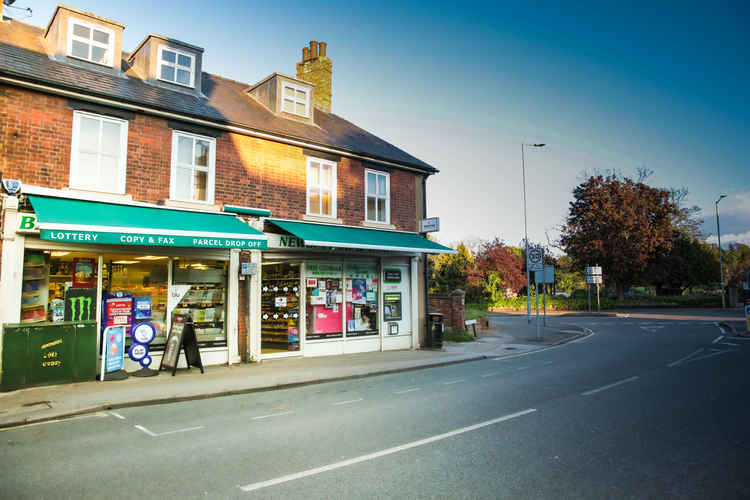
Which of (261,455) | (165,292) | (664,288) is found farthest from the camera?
(664,288)

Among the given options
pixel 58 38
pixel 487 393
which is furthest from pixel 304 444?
pixel 58 38

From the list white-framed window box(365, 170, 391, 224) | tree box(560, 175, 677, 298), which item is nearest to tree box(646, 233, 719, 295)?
tree box(560, 175, 677, 298)

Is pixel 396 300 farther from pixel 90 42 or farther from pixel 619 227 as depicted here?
pixel 619 227

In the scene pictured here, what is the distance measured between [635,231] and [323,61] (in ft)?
114

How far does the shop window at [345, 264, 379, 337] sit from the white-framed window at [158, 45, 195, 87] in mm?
7143

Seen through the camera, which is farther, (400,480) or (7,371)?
(7,371)

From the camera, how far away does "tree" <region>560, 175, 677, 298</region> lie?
137 ft

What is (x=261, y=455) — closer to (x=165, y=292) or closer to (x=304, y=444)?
(x=304, y=444)

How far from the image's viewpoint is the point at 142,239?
9.34 metres

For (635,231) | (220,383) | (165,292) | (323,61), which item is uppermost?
(323,61)

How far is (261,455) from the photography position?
16.8ft

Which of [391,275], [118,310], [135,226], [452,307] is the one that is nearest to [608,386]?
[391,275]

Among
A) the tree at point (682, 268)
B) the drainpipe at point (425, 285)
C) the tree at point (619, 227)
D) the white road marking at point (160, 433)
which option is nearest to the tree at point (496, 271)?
the tree at point (619, 227)

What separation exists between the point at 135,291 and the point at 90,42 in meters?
6.39
